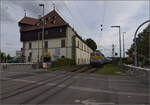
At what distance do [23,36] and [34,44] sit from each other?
6.64 meters

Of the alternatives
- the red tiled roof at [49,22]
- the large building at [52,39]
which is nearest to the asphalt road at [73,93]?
the large building at [52,39]

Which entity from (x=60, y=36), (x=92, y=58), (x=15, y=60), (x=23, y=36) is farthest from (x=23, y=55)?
(x=92, y=58)

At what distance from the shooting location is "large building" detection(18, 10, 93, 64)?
134 feet

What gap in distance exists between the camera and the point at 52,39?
4281 cm

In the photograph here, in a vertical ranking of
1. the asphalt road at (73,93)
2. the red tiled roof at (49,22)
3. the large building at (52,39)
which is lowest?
the asphalt road at (73,93)

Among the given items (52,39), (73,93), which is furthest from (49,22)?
(73,93)

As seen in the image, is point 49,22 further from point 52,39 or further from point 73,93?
→ point 73,93

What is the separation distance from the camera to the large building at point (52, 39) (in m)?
40.7

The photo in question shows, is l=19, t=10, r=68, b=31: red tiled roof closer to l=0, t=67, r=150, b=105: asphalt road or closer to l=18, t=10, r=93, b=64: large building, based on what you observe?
l=18, t=10, r=93, b=64: large building

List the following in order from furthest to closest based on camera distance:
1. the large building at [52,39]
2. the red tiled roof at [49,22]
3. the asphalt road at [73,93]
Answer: the red tiled roof at [49,22] < the large building at [52,39] < the asphalt road at [73,93]

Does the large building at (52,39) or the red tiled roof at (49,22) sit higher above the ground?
the red tiled roof at (49,22)

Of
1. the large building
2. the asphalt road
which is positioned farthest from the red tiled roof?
the asphalt road

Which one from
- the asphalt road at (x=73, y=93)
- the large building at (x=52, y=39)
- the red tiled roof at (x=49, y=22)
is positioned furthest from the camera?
the red tiled roof at (x=49, y=22)

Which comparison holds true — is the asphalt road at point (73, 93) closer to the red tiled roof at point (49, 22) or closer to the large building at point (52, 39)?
the large building at point (52, 39)
